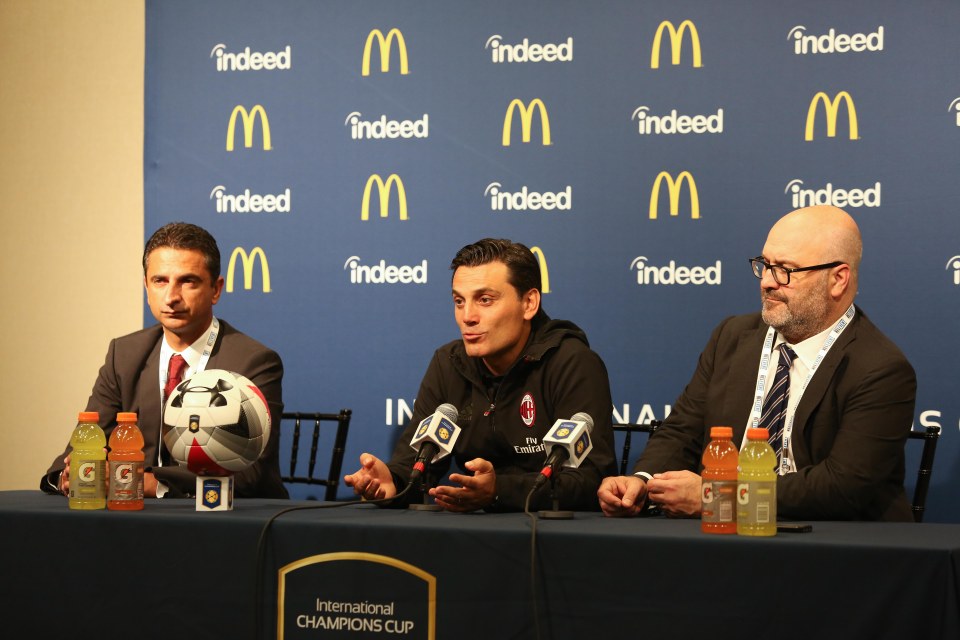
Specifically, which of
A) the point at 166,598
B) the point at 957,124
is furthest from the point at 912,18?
the point at 166,598

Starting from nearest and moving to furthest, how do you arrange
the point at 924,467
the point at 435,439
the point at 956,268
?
the point at 435,439
the point at 924,467
the point at 956,268

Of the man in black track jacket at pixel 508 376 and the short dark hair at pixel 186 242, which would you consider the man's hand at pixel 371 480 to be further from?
the short dark hair at pixel 186 242

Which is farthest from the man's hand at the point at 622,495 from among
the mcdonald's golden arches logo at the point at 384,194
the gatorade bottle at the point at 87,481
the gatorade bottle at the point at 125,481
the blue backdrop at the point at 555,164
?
the mcdonald's golden arches logo at the point at 384,194

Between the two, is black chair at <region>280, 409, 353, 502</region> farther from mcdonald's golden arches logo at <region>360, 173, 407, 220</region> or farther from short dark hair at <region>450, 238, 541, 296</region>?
short dark hair at <region>450, 238, 541, 296</region>

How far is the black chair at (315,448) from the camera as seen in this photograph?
13.7 ft

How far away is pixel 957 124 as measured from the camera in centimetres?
387

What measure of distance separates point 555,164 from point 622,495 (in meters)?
1.87

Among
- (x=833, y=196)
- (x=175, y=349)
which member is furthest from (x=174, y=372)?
(x=833, y=196)

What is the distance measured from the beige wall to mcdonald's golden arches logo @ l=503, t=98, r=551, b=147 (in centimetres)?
168

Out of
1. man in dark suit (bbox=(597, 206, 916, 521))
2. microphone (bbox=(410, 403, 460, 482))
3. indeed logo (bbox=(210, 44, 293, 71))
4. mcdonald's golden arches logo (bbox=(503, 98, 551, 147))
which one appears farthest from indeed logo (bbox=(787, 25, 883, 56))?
microphone (bbox=(410, 403, 460, 482))

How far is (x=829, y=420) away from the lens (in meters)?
2.96

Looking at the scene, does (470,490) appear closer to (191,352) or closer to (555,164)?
(191,352)

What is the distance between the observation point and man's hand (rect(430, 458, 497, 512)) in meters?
2.67

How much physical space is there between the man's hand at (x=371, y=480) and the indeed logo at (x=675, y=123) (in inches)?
74.4
